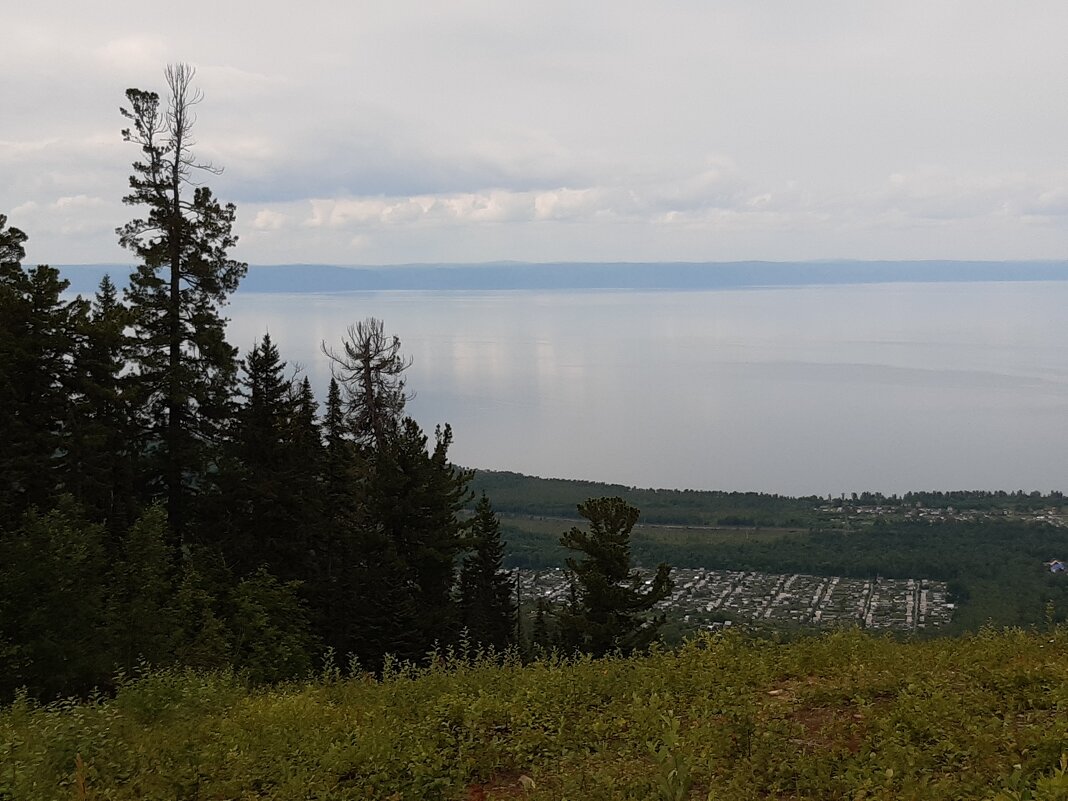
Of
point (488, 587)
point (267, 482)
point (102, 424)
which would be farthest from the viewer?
point (488, 587)

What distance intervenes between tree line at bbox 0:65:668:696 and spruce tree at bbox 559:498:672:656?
0.27ft

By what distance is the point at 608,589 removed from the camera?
1897 cm

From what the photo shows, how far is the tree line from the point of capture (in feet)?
40.2

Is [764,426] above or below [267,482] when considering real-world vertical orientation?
below

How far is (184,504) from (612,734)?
16.7 metres

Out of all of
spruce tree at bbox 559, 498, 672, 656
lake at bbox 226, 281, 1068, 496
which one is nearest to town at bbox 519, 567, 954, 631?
spruce tree at bbox 559, 498, 672, 656

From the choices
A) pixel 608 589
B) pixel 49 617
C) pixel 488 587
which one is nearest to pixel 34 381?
pixel 49 617

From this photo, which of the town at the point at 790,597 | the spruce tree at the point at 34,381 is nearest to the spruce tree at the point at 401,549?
the spruce tree at the point at 34,381

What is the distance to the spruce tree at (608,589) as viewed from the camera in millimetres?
18578

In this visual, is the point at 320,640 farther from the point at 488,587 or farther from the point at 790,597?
the point at 790,597

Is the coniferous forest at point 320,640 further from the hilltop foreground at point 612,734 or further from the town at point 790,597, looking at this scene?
the town at point 790,597

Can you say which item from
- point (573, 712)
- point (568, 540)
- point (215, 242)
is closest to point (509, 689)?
point (573, 712)

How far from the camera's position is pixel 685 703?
727 cm

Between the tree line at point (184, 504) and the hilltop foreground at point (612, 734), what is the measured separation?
14.4 ft
